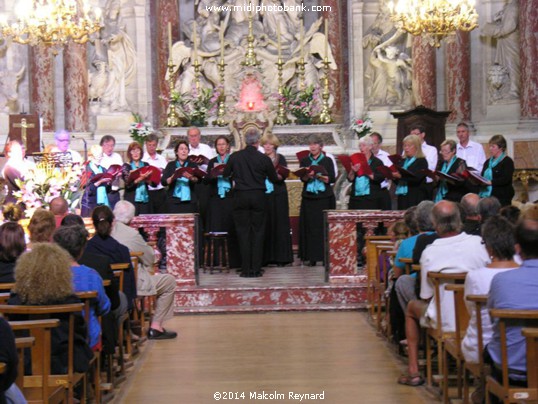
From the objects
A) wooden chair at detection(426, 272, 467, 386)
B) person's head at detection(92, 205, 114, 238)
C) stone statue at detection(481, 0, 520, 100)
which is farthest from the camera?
stone statue at detection(481, 0, 520, 100)

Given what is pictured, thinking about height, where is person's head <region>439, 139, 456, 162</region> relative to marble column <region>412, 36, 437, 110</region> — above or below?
below

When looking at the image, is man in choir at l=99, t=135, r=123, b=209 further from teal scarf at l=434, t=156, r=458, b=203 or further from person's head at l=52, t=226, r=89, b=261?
person's head at l=52, t=226, r=89, b=261

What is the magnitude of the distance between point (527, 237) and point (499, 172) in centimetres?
680

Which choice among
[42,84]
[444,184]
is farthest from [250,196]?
[42,84]

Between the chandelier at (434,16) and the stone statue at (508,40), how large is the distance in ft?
7.44

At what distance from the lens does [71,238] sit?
604 centimetres

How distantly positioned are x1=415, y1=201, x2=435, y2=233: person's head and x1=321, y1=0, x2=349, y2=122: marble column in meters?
8.63

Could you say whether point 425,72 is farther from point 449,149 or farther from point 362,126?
point 449,149

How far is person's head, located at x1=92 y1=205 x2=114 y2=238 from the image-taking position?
7.59 m

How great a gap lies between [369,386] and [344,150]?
830cm

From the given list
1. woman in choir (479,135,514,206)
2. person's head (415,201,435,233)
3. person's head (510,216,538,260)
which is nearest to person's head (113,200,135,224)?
person's head (415,201,435,233)

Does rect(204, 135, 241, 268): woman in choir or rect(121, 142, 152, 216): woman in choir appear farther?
rect(204, 135, 241, 268): woman in choir

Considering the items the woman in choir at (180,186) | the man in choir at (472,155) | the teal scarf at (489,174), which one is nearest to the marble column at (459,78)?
the man in choir at (472,155)

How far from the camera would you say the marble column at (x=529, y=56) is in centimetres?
1441
